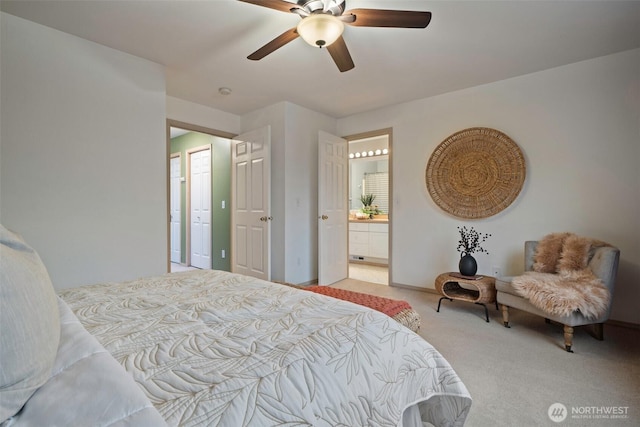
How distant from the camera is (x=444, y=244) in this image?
3.62 metres

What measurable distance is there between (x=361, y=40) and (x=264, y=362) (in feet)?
8.23

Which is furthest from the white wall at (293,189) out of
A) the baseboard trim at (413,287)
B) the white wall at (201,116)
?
the baseboard trim at (413,287)

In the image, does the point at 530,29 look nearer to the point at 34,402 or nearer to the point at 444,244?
the point at 444,244

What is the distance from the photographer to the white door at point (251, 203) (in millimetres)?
3779

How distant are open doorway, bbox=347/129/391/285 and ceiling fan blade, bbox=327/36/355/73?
10.2 ft

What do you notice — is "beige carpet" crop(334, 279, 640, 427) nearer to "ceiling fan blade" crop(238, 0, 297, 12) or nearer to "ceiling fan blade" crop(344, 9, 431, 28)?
"ceiling fan blade" crop(344, 9, 431, 28)

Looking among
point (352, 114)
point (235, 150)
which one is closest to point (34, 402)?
point (235, 150)

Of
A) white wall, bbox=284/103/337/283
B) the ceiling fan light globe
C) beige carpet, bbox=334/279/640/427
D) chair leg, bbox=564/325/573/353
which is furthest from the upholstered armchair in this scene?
the ceiling fan light globe

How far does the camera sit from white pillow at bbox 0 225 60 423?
47 cm

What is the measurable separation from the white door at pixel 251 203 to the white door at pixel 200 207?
36.2 inches

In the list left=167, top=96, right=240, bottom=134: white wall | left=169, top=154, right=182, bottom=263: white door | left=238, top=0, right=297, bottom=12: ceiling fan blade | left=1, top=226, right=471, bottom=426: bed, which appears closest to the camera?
left=1, top=226, right=471, bottom=426: bed

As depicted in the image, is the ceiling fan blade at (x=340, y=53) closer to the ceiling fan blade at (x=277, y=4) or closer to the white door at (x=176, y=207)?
the ceiling fan blade at (x=277, y=4)

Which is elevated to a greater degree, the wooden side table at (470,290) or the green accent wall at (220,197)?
the green accent wall at (220,197)

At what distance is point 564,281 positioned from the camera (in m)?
2.33
